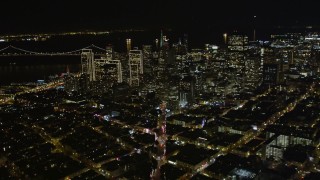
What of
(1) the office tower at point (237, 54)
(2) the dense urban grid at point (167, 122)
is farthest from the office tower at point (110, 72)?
(1) the office tower at point (237, 54)

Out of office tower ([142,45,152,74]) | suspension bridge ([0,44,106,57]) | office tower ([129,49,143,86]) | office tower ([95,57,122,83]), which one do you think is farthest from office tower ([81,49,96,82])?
suspension bridge ([0,44,106,57])

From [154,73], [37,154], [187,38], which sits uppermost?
[187,38]

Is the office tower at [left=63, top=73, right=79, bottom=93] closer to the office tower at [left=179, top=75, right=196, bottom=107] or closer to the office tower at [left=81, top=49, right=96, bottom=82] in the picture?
the office tower at [left=81, top=49, right=96, bottom=82]

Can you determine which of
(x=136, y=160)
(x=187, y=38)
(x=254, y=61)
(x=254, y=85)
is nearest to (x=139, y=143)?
(x=136, y=160)

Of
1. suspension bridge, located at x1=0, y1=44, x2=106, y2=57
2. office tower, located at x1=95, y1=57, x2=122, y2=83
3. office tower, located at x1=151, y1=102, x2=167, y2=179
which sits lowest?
office tower, located at x1=151, y1=102, x2=167, y2=179

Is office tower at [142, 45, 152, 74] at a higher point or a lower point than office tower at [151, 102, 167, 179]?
higher

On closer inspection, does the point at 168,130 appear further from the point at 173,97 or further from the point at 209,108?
the point at 173,97
